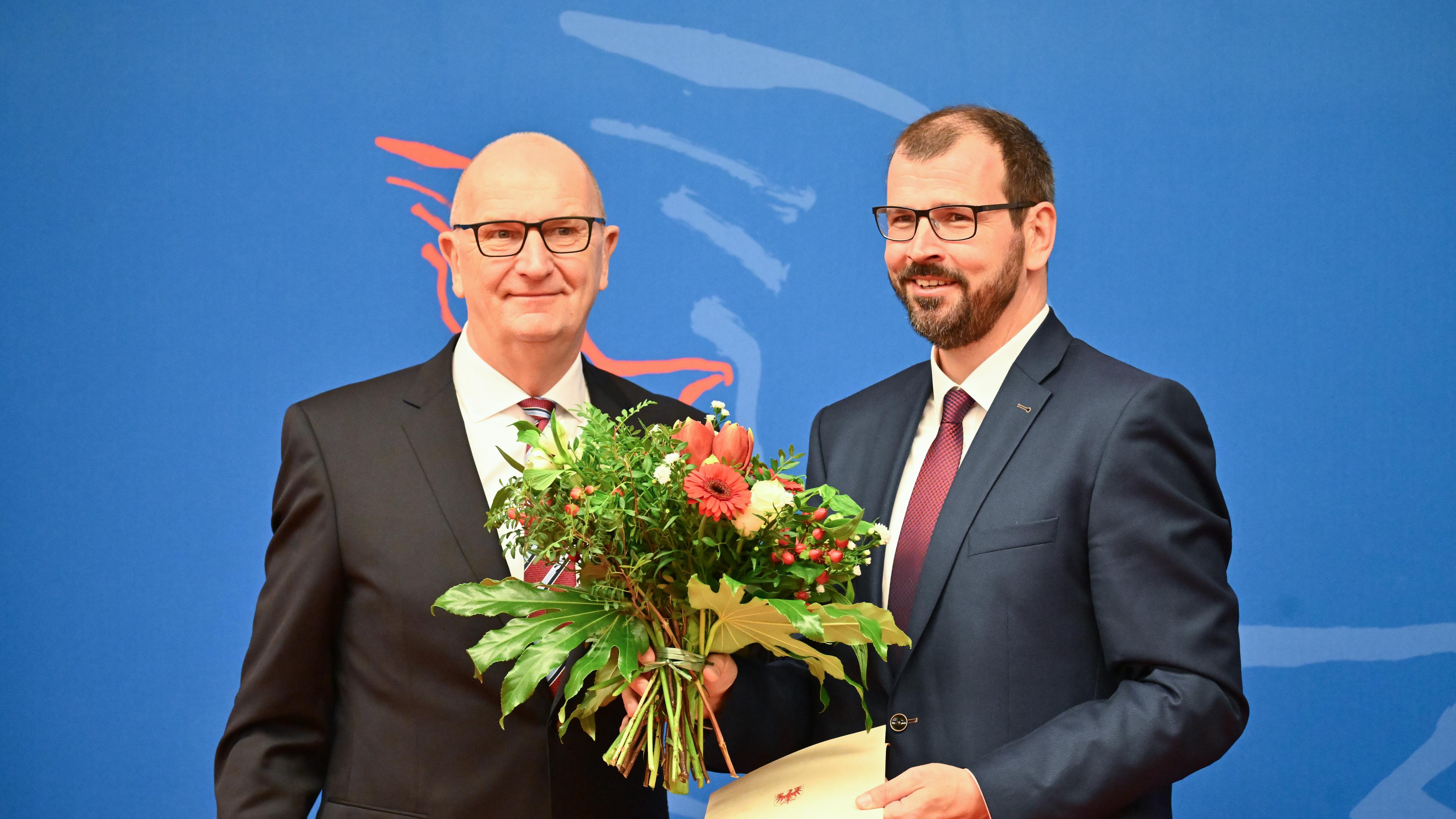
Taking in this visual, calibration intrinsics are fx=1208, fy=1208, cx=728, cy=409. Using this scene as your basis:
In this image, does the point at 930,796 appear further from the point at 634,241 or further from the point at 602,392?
the point at 634,241

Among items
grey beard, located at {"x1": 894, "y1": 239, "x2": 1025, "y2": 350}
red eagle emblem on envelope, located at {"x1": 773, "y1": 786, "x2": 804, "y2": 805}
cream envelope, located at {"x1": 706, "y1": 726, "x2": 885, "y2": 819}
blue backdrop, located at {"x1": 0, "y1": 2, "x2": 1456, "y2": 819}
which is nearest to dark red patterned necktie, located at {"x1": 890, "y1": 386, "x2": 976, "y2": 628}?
grey beard, located at {"x1": 894, "y1": 239, "x2": 1025, "y2": 350}

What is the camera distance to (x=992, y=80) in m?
3.21

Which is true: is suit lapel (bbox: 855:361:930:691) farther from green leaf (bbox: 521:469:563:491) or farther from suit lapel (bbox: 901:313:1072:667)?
green leaf (bbox: 521:469:563:491)

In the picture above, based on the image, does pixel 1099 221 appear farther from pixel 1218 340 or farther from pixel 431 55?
pixel 431 55

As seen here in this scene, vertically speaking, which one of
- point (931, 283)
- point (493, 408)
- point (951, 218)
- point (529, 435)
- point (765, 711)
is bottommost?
point (765, 711)

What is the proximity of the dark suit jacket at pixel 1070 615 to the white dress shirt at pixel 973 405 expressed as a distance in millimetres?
32

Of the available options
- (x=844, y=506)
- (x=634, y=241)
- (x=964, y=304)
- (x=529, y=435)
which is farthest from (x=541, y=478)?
(x=634, y=241)

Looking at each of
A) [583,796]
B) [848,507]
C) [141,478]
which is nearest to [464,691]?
[583,796]

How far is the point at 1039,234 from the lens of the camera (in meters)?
2.09

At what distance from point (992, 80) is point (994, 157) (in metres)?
1.28

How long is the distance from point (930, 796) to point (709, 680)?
0.37 meters

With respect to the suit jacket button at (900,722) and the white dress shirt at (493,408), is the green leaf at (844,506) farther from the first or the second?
the white dress shirt at (493,408)

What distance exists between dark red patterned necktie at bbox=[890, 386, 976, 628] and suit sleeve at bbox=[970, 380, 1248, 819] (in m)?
0.25

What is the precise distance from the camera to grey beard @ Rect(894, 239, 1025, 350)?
6.61ft
